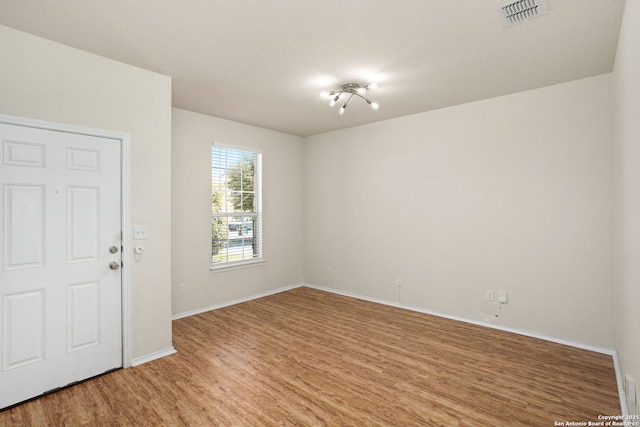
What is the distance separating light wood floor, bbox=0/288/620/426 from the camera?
2160mm

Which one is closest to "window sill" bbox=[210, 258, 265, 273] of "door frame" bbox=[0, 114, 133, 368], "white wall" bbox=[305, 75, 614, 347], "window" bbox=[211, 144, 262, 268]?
"window" bbox=[211, 144, 262, 268]

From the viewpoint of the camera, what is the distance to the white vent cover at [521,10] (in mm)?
1996

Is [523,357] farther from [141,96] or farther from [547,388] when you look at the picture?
[141,96]

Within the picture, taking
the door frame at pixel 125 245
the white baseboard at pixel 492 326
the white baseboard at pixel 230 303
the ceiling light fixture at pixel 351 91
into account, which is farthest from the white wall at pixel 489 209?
the door frame at pixel 125 245

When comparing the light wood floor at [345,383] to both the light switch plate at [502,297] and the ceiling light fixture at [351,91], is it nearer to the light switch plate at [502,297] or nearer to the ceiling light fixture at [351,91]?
the light switch plate at [502,297]

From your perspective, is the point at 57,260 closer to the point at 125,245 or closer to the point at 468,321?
the point at 125,245

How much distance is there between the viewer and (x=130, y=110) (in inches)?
112

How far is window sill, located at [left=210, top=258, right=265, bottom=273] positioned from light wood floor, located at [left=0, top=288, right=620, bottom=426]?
3.07ft

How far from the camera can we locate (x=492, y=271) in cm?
377

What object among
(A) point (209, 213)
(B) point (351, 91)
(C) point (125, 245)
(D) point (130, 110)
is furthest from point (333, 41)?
(A) point (209, 213)

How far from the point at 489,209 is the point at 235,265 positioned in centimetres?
355

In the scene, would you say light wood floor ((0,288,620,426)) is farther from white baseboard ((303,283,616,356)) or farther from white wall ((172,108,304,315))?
white wall ((172,108,304,315))

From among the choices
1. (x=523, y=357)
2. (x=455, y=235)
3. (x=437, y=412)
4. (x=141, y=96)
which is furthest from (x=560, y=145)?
(x=141, y=96)

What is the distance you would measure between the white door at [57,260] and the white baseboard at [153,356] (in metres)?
0.13
